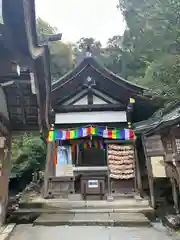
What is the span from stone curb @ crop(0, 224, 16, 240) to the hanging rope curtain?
15.8 ft

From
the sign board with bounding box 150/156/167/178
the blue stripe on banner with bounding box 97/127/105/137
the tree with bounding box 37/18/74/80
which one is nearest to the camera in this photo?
the sign board with bounding box 150/156/167/178

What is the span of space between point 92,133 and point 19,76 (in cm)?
750

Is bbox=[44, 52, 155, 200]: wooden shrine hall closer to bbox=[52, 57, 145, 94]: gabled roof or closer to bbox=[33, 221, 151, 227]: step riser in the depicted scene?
bbox=[52, 57, 145, 94]: gabled roof

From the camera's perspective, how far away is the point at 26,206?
8891 millimetres

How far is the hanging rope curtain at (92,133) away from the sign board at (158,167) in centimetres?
215

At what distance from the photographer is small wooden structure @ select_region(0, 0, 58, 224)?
2.86m

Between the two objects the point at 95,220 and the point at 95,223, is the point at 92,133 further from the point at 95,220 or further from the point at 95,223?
the point at 95,223

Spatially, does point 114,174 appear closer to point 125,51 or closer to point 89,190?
point 89,190

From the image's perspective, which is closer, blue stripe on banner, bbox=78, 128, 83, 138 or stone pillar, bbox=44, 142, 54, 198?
stone pillar, bbox=44, 142, 54, 198

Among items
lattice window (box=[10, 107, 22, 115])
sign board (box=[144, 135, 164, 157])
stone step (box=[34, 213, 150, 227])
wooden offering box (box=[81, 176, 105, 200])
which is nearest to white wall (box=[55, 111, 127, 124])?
sign board (box=[144, 135, 164, 157])

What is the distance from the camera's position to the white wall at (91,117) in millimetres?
11961

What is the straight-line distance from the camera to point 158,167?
8.85 meters

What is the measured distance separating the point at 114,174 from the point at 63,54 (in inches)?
951

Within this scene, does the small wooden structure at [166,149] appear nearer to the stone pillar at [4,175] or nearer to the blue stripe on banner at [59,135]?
the blue stripe on banner at [59,135]
